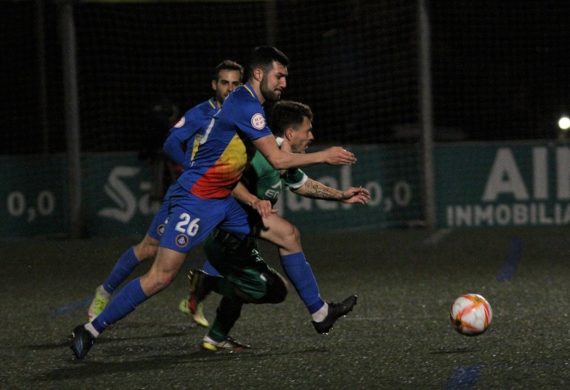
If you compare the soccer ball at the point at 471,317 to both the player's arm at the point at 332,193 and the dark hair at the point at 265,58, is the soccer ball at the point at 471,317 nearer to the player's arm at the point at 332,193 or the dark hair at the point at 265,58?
the player's arm at the point at 332,193

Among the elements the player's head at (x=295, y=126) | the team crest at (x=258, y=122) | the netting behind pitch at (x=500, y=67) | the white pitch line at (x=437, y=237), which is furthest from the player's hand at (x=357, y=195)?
the netting behind pitch at (x=500, y=67)

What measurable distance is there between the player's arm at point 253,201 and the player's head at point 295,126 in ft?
1.43

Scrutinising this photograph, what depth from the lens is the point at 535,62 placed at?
2045 centimetres

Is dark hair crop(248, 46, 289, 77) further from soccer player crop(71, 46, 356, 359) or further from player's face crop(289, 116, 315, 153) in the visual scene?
player's face crop(289, 116, 315, 153)

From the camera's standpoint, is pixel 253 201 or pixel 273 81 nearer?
pixel 273 81

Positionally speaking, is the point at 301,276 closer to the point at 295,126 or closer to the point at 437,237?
the point at 295,126

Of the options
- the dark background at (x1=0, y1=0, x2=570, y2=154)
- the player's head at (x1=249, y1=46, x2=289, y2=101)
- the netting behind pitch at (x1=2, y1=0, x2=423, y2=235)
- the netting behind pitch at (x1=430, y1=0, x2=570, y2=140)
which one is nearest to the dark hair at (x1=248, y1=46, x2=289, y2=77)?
the player's head at (x1=249, y1=46, x2=289, y2=101)

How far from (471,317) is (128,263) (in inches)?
86.0

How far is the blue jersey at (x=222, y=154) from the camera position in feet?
19.6

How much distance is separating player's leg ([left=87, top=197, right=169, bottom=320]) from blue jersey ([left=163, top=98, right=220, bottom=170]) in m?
0.42

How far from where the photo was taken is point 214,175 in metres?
6.08

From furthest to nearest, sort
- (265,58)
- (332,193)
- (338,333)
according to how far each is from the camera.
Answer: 1. (338,333)
2. (332,193)
3. (265,58)

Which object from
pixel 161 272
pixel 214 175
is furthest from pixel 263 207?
pixel 161 272

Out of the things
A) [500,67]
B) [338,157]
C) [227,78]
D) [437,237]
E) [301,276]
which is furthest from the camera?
[500,67]
